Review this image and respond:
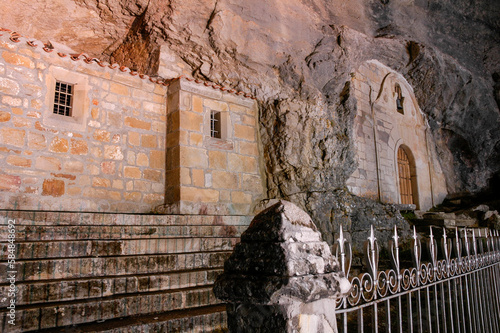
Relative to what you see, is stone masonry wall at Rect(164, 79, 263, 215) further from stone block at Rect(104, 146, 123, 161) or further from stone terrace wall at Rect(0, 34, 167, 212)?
stone block at Rect(104, 146, 123, 161)

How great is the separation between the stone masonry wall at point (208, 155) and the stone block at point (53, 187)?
1.76m

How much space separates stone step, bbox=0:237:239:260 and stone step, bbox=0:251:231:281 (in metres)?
0.24

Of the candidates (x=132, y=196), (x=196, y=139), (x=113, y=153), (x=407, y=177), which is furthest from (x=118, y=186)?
(x=407, y=177)

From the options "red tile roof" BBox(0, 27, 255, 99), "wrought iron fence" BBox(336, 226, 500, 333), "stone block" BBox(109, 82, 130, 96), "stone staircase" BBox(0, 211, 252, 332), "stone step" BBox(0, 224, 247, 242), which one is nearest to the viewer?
"wrought iron fence" BBox(336, 226, 500, 333)

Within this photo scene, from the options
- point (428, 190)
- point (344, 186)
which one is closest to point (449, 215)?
point (428, 190)

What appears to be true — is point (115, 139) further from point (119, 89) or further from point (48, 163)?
point (48, 163)

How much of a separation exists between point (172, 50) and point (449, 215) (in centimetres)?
861

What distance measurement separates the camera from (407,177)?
454 inches

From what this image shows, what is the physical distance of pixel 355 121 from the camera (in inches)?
380

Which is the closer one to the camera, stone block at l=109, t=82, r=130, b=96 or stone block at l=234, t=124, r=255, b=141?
stone block at l=109, t=82, r=130, b=96

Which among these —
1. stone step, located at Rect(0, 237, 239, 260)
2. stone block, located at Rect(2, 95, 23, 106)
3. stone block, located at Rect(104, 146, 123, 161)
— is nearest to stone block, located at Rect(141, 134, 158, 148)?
stone block, located at Rect(104, 146, 123, 161)

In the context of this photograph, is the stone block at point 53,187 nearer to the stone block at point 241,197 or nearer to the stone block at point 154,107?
the stone block at point 154,107

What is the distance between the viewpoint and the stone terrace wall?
5.07 meters

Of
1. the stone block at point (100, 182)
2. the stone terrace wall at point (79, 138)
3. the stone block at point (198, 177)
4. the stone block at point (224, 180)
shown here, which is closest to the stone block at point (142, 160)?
the stone terrace wall at point (79, 138)
